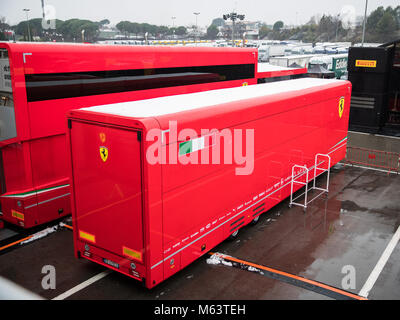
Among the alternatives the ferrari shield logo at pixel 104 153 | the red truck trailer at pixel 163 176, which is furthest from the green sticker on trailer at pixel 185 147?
the ferrari shield logo at pixel 104 153

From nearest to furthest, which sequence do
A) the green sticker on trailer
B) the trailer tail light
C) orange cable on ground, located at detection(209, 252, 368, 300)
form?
the green sticker on trailer, orange cable on ground, located at detection(209, 252, 368, 300), the trailer tail light

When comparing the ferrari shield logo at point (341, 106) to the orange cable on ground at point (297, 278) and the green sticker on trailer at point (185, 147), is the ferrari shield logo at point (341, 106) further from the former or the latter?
the green sticker on trailer at point (185, 147)

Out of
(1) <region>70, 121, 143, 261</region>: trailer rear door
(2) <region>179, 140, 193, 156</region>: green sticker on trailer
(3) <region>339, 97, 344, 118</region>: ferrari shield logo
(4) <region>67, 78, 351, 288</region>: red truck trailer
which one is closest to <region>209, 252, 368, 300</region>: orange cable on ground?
(4) <region>67, 78, 351, 288</region>: red truck trailer

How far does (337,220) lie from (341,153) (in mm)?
4882

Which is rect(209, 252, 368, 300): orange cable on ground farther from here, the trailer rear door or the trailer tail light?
the trailer tail light

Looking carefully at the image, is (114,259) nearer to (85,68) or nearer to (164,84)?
(85,68)

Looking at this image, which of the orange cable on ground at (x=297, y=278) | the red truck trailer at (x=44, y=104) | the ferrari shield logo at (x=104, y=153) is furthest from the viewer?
the red truck trailer at (x=44, y=104)

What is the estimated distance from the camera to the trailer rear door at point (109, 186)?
6.81 m

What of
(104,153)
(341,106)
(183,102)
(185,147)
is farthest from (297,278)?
(341,106)

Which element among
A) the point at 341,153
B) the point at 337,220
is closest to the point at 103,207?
the point at 337,220

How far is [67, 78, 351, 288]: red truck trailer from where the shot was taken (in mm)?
6820

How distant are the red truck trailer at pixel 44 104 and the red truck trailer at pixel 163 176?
280 centimetres

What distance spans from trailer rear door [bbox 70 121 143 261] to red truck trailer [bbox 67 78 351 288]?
0.02 meters

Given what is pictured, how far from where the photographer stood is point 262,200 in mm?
10461
